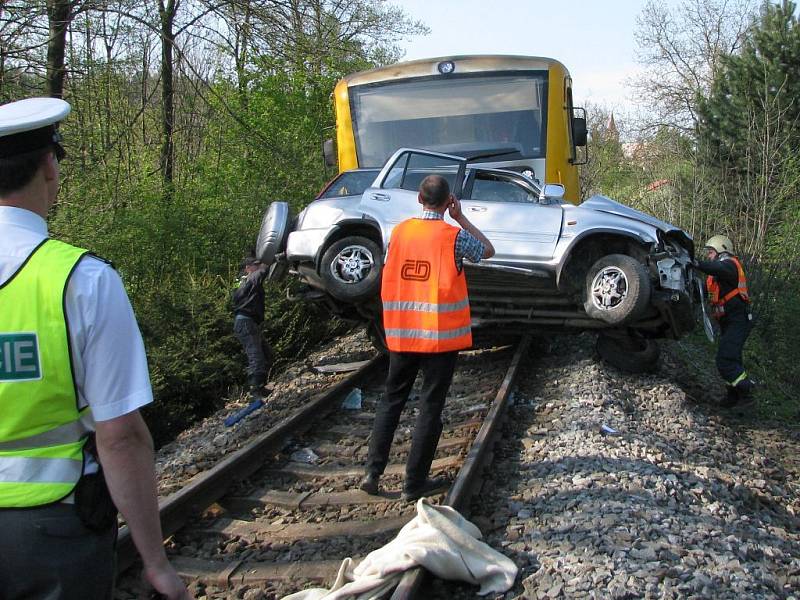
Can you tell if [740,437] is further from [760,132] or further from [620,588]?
[760,132]

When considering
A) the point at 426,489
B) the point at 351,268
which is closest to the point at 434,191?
the point at 426,489

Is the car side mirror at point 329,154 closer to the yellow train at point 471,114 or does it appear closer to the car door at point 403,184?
the yellow train at point 471,114

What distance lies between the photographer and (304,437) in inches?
265

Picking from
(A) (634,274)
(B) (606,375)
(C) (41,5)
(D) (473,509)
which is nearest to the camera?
(D) (473,509)

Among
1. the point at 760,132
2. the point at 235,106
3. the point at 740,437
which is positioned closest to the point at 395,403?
the point at 740,437

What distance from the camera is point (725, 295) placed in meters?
9.12

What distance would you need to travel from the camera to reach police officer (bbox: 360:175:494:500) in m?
4.85

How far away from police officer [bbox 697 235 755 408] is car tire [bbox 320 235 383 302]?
3.53m

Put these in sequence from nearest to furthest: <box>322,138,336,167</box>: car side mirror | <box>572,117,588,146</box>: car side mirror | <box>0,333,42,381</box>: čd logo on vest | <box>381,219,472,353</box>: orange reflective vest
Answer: <box>0,333,42,381</box>: čd logo on vest < <box>381,219,472,353</box>: orange reflective vest < <box>572,117,588,146</box>: car side mirror < <box>322,138,336,167</box>: car side mirror

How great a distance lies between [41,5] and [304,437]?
278 inches

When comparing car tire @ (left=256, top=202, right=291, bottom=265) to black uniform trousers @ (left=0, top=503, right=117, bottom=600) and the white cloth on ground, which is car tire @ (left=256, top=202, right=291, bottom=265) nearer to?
the white cloth on ground

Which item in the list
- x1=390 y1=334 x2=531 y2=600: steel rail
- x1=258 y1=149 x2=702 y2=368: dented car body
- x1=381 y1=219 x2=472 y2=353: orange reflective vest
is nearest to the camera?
x1=390 y1=334 x2=531 y2=600: steel rail

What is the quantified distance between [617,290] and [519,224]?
1.15 metres

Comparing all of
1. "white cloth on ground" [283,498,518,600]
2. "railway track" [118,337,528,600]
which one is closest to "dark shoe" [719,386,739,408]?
"railway track" [118,337,528,600]
